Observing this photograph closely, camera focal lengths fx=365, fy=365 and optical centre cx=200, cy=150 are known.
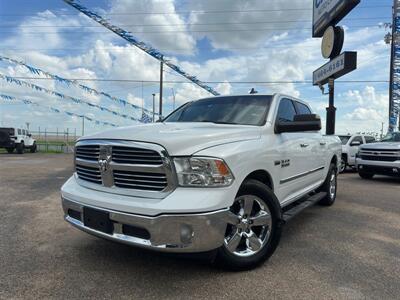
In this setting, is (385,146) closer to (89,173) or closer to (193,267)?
(193,267)

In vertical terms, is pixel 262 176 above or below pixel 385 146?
below

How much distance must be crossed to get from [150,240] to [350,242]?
2859 millimetres

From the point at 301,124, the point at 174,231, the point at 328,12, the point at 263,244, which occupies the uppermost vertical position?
the point at 328,12

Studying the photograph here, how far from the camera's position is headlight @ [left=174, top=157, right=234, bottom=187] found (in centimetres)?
317

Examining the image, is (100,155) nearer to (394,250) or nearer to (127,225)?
(127,225)

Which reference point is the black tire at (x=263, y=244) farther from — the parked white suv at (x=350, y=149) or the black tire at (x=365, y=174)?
the parked white suv at (x=350, y=149)

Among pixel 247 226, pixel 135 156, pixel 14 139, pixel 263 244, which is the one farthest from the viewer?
pixel 14 139

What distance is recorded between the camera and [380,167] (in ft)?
36.9

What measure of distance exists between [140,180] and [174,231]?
0.60m

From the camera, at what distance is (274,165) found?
13.8ft

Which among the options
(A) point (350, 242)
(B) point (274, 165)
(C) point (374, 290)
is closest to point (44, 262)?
(B) point (274, 165)

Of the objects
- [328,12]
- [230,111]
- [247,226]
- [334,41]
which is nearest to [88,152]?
[247,226]

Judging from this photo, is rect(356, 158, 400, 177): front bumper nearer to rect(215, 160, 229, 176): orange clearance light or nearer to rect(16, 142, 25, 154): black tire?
rect(215, 160, 229, 176): orange clearance light

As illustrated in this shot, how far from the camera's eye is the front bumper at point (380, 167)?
10.9 meters
